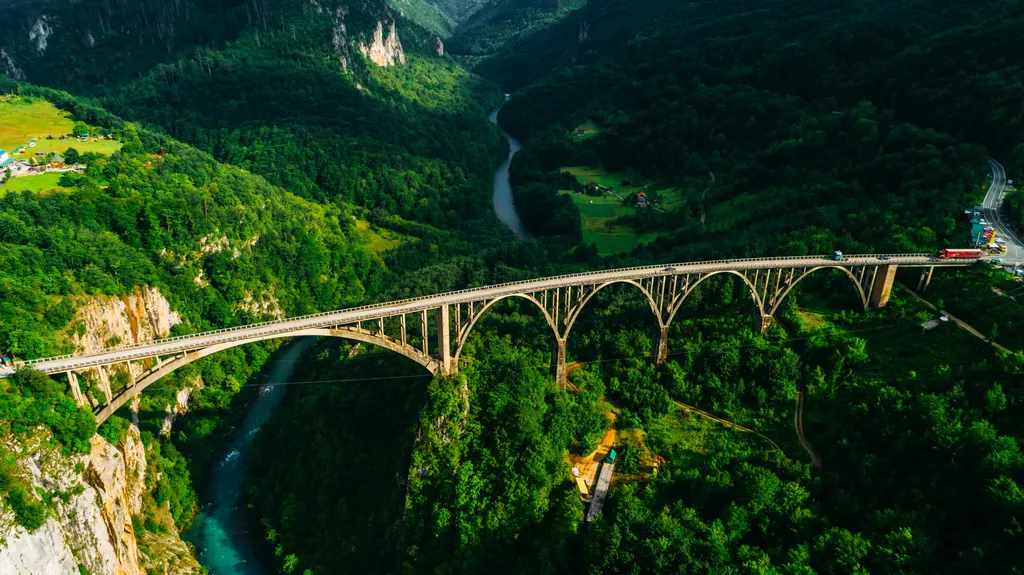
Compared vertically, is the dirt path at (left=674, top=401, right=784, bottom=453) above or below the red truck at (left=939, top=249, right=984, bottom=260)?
below

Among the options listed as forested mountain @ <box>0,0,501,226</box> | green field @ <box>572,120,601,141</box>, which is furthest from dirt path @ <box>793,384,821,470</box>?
green field @ <box>572,120,601,141</box>

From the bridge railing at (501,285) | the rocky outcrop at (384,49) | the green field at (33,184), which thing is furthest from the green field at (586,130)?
the green field at (33,184)

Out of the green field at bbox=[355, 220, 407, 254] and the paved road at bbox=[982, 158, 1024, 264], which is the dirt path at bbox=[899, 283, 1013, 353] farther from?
the green field at bbox=[355, 220, 407, 254]

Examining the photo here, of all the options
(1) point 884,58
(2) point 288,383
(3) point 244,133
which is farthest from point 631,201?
(3) point 244,133

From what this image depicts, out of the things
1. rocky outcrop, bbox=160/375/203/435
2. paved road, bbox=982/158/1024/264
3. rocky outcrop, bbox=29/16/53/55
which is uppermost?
rocky outcrop, bbox=29/16/53/55

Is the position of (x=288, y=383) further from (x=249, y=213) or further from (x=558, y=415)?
(x=558, y=415)

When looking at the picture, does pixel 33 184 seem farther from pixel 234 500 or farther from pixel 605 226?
pixel 605 226

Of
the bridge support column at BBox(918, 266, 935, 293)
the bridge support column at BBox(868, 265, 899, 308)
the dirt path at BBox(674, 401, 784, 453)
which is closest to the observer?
the dirt path at BBox(674, 401, 784, 453)
